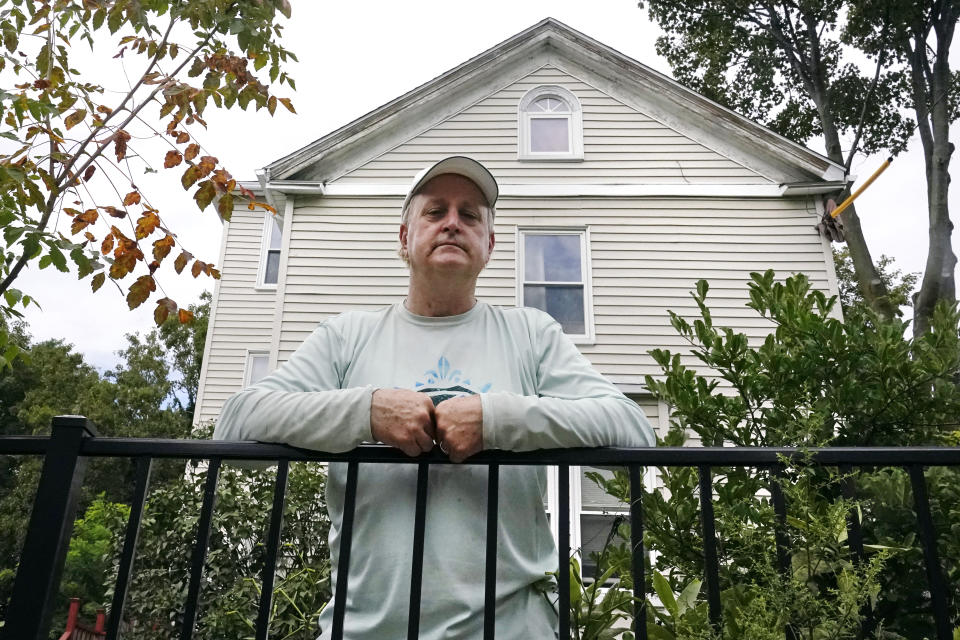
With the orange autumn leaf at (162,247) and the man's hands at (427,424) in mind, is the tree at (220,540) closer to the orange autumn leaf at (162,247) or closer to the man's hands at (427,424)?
the orange autumn leaf at (162,247)

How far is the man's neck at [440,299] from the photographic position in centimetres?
166

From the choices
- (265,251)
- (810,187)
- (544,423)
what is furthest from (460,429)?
(265,251)

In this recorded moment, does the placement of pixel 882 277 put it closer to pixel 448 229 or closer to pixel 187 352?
pixel 448 229

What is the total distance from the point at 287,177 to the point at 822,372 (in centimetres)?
708

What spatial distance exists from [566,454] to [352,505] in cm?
44

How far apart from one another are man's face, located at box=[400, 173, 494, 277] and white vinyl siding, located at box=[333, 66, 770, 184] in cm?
662

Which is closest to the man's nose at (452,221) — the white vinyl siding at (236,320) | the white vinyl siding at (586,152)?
the white vinyl siding at (586,152)

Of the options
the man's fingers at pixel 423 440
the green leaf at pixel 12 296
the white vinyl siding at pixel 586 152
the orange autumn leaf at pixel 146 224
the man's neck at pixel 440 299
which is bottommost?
the man's fingers at pixel 423 440

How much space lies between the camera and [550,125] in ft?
28.5

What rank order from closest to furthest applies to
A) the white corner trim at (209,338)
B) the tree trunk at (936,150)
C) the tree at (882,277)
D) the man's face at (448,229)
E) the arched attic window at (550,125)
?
the man's face at (448,229) → the arched attic window at (550,125) → the tree trunk at (936,150) → the white corner trim at (209,338) → the tree at (882,277)

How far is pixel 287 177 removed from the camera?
26.7 feet

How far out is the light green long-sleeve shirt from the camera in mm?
1231

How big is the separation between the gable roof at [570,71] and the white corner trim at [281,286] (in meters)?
0.52

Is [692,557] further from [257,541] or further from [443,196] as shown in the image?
[257,541]
